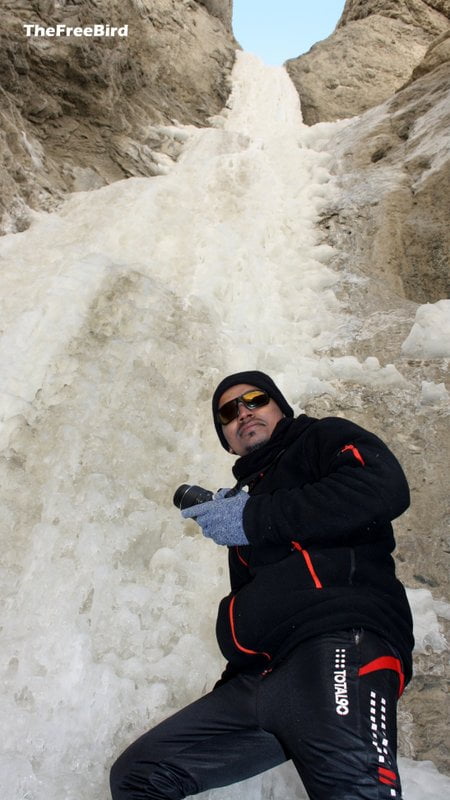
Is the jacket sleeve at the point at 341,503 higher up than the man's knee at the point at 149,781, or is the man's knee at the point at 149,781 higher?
the jacket sleeve at the point at 341,503

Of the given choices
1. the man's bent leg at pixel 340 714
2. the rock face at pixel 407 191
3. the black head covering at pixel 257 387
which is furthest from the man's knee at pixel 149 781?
the rock face at pixel 407 191

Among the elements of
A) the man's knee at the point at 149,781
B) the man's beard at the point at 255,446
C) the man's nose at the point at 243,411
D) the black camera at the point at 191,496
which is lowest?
the man's knee at the point at 149,781

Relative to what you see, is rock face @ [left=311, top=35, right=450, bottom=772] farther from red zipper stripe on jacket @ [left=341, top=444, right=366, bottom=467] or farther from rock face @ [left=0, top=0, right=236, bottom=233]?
rock face @ [left=0, top=0, right=236, bottom=233]

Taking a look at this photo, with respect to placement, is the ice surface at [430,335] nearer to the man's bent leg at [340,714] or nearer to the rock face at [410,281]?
the rock face at [410,281]

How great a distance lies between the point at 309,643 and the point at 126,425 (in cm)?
254

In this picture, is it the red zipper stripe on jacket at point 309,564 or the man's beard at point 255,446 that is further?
the man's beard at point 255,446

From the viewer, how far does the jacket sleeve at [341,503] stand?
1.93 metres

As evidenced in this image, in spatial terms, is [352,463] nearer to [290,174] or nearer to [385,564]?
[385,564]

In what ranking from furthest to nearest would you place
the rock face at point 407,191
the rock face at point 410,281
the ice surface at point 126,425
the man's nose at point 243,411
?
the rock face at point 407,191
the rock face at point 410,281
the man's nose at point 243,411
the ice surface at point 126,425

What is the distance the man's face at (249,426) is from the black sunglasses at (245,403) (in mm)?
19

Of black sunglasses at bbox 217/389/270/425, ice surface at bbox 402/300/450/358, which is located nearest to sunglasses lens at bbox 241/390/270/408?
black sunglasses at bbox 217/389/270/425

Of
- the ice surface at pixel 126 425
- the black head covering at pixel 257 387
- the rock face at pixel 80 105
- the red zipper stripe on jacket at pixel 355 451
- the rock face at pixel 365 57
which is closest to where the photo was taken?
the red zipper stripe on jacket at pixel 355 451

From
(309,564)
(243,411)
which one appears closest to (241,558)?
(309,564)

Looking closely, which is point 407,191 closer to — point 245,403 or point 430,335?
point 430,335
